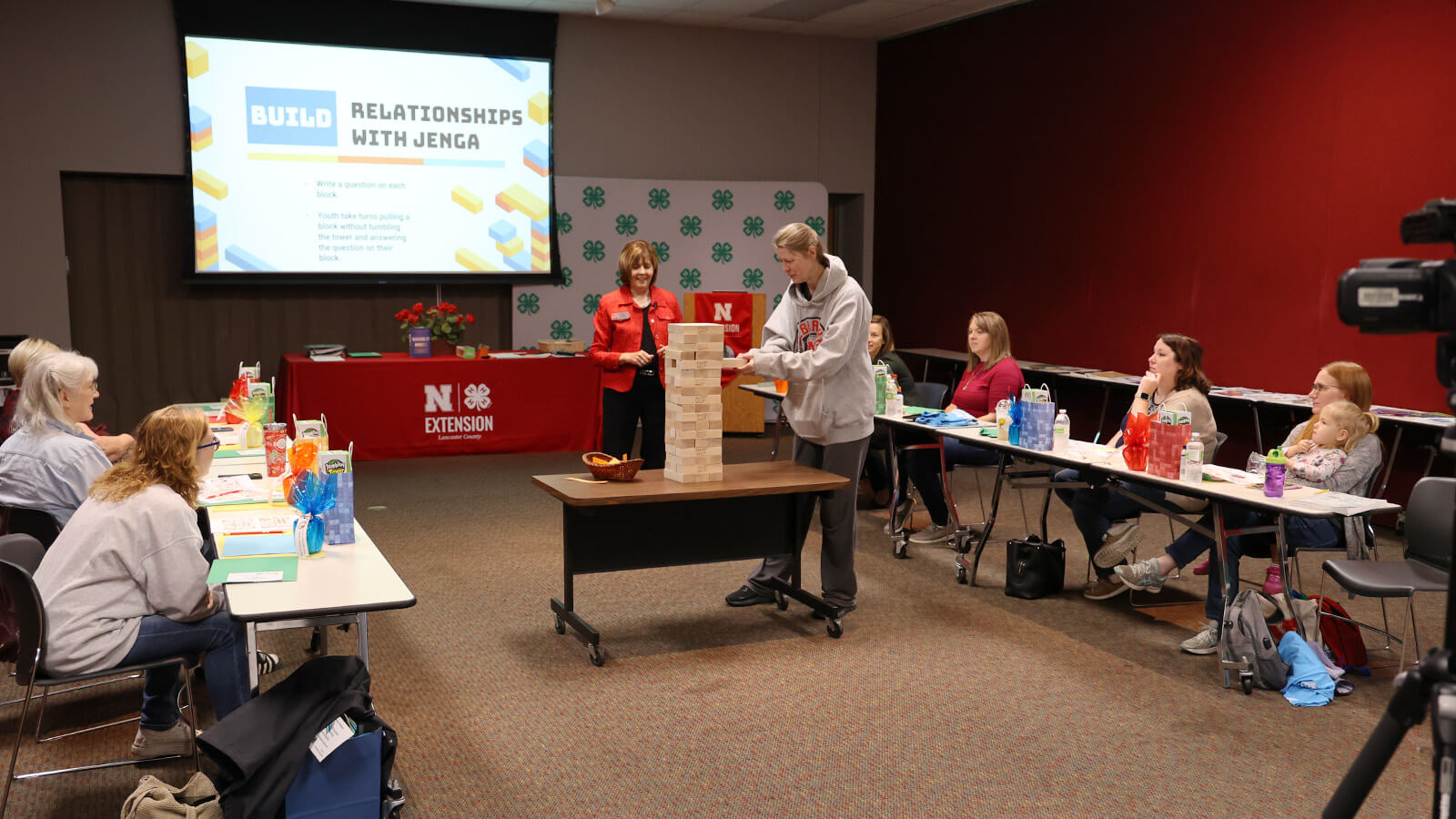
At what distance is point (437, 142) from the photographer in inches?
325

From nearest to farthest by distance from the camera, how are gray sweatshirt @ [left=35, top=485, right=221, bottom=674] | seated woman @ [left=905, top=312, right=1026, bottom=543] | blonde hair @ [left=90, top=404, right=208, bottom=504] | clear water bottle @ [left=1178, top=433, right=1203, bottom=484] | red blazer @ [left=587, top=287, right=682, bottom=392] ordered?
gray sweatshirt @ [left=35, top=485, right=221, bottom=674] < blonde hair @ [left=90, top=404, right=208, bottom=504] < clear water bottle @ [left=1178, top=433, right=1203, bottom=484] < red blazer @ [left=587, top=287, right=682, bottom=392] < seated woman @ [left=905, top=312, right=1026, bottom=543]

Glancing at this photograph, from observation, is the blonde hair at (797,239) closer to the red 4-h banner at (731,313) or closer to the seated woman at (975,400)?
the seated woman at (975,400)

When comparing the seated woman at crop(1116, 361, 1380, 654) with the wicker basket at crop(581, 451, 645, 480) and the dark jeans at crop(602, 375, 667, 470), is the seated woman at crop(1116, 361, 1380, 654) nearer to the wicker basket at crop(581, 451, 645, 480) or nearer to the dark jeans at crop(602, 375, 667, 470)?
the wicker basket at crop(581, 451, 645, 480)

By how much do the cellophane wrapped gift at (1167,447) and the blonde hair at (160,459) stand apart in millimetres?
3111

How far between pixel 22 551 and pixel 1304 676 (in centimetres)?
376

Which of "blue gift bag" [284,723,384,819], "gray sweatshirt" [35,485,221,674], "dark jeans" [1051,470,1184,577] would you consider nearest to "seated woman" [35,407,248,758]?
"gray sweatshirt" [35,485,221,674]

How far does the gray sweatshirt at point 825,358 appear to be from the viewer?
13.1 ft

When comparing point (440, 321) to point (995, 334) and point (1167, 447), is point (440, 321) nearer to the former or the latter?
point (995, 334)

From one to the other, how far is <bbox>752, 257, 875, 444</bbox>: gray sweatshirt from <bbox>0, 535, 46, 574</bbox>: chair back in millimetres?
2293

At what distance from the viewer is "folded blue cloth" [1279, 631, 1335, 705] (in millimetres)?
3455

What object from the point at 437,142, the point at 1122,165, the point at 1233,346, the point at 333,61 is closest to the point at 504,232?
the point at 437,142

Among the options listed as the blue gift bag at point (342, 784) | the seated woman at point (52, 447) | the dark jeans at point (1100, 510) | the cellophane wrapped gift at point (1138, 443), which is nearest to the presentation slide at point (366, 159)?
the seated woman at point (52, 447)

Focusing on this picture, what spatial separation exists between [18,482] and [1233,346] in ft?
20.8

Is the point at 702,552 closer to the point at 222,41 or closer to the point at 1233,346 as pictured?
the point at 1233,346
